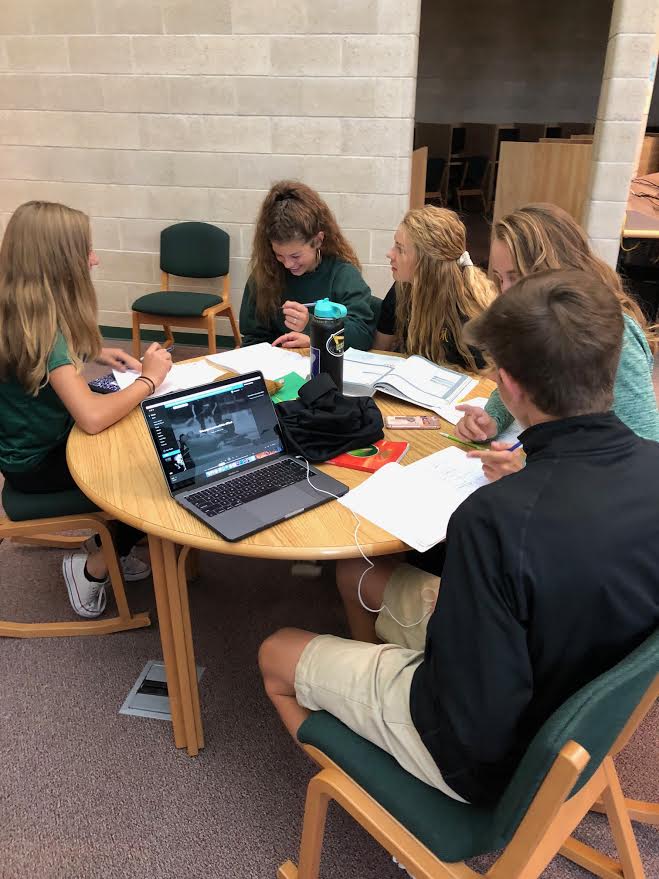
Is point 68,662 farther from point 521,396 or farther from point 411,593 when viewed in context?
point 521,396

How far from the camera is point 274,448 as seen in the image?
148cm

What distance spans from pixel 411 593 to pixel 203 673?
78 cm

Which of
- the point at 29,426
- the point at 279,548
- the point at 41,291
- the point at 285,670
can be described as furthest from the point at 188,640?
the point at 41,291

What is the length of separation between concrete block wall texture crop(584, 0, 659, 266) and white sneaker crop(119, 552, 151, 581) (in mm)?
2952

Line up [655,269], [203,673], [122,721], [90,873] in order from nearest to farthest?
[90,873]
[122,721]
[203,673]
[655,269]

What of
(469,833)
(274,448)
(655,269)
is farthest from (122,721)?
(655,269)

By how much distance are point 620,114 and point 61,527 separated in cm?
330

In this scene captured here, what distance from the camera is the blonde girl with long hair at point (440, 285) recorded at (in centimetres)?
199

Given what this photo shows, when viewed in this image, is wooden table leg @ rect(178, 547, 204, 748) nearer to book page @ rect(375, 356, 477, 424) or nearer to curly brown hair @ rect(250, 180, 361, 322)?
book page @ rect(375, 356, 477, 424)

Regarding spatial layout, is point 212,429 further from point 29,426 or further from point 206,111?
point 206,111

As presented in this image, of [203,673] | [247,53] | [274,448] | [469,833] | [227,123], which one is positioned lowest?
[203,673]

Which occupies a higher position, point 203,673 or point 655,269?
point 655,269

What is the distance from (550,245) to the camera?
1.54m

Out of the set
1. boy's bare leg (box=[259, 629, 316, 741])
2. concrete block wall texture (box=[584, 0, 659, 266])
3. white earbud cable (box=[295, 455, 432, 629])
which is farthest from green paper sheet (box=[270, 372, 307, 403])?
concrete block wall texture (box=[584, 0, 659, 266])
